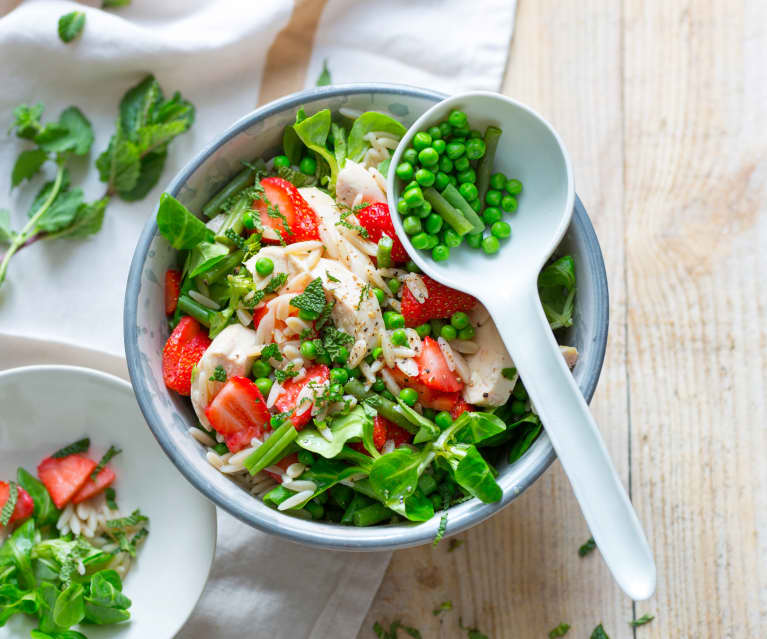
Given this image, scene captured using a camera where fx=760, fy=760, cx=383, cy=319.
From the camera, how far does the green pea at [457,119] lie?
2365 mm

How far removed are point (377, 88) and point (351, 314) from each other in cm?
76

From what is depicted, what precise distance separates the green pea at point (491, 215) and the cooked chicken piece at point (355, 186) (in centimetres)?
34

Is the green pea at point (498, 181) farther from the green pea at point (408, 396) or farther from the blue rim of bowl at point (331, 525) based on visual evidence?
the green pea at point (408, 396)

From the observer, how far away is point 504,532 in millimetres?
2951

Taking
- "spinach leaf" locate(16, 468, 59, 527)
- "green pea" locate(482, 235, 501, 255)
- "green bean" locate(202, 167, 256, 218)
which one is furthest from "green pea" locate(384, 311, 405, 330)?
"spinach leaf" locate(16, 468, 59, 527)

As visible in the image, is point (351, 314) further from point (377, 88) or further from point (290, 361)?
point (377, 88)

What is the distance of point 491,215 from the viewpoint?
247cm

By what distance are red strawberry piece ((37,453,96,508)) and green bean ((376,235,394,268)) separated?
54.9 inches

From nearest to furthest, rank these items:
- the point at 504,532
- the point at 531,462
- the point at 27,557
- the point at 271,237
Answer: the point at 531,462 < the point at 271,237 < the point at 27,557 < the point at 504,532

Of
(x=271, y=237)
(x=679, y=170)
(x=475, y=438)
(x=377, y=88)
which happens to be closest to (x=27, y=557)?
(x=271, y=237)

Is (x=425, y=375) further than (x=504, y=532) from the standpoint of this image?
No

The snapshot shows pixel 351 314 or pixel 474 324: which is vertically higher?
pixel 351 314

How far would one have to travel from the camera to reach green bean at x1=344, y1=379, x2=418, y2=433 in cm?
239

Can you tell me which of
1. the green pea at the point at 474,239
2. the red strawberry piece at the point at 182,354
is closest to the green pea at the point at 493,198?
the green pea at the point at 474,239
